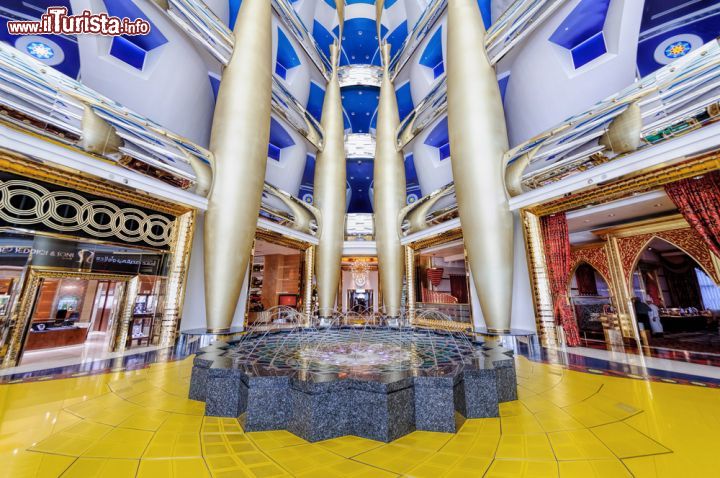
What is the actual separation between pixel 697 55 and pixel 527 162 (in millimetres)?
2455

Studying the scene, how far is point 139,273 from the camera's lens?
524 cm

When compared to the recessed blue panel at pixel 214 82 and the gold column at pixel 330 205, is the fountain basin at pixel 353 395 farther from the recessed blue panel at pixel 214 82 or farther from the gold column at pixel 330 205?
the recessed blue panel at pixel 214 82

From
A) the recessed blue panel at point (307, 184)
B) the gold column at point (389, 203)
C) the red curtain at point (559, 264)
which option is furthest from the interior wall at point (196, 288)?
the red curtain at point (559, 264)

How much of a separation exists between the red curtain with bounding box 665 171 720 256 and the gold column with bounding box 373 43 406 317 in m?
6.59

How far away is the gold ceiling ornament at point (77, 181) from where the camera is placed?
3.80 m

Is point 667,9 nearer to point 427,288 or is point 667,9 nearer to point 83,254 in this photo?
point 427,288

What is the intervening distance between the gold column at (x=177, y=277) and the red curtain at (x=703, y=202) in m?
8.72

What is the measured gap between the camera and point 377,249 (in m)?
10.2

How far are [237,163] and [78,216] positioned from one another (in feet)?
9.23

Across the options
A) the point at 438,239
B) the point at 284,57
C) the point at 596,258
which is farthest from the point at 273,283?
the point at 596,258

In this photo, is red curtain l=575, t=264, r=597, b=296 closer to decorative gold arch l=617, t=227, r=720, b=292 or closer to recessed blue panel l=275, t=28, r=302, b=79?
decorative gold arch l=617, t=227, r=720, b=292

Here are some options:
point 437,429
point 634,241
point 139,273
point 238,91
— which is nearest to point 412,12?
point 238,91

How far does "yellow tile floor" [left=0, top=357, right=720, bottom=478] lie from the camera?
1.49 m

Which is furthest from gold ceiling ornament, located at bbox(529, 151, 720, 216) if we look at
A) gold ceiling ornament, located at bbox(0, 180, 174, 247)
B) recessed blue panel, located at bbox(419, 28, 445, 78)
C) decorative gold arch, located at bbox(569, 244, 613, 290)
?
gold ceiling ornament, located at bbox(0, 180, 174, 247)
